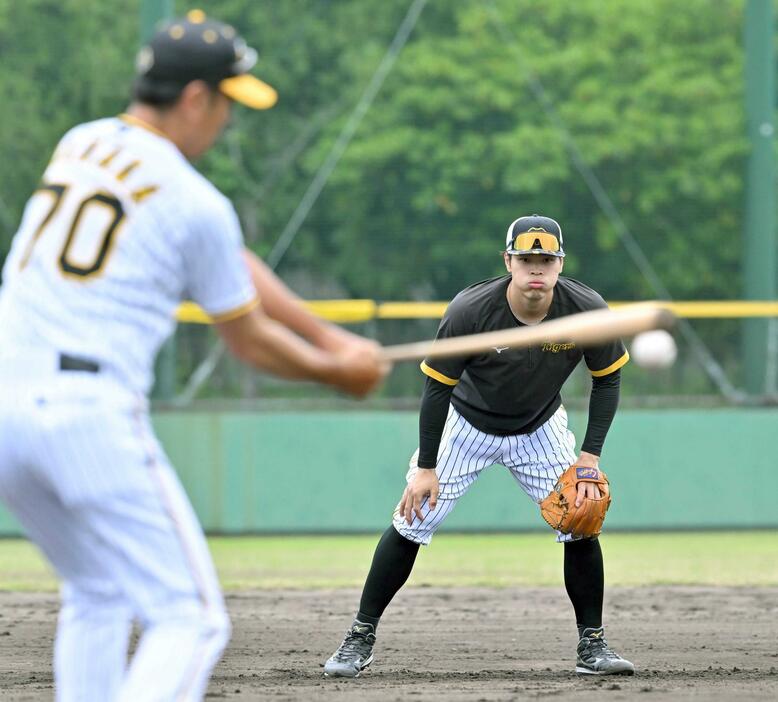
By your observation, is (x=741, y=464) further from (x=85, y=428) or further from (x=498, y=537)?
(x=85, y=428)

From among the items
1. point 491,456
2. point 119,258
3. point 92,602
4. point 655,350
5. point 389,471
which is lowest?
point 389,471

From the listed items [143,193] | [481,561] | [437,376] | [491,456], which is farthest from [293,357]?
[481,561]

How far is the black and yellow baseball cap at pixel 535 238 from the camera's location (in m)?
6.17

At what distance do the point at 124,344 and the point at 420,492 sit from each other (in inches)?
116

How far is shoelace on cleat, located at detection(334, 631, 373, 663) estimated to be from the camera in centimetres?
619

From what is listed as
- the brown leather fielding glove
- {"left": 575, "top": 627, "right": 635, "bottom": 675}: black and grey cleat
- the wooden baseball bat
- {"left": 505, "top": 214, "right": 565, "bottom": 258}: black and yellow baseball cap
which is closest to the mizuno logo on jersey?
{"left": 505, "top": 214, "right": 565, "bottom": 258}: black and yellow baseball cap

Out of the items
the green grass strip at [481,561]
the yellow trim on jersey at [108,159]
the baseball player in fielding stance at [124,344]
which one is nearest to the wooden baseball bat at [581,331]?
the baseball player in fielding stance at [124,344]

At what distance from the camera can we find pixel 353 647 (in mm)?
6211

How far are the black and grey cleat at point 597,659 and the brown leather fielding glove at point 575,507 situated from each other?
1.51ft

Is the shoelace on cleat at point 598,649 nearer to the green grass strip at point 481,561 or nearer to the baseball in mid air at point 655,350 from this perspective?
the baseball in mid air at point 655,350

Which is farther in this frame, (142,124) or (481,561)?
(481,561)

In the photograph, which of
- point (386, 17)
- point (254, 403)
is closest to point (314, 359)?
point (254, 403)

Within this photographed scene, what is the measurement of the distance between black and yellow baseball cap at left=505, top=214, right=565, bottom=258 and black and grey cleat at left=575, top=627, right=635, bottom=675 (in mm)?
1703

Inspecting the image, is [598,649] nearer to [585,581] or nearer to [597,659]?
[597,659]
